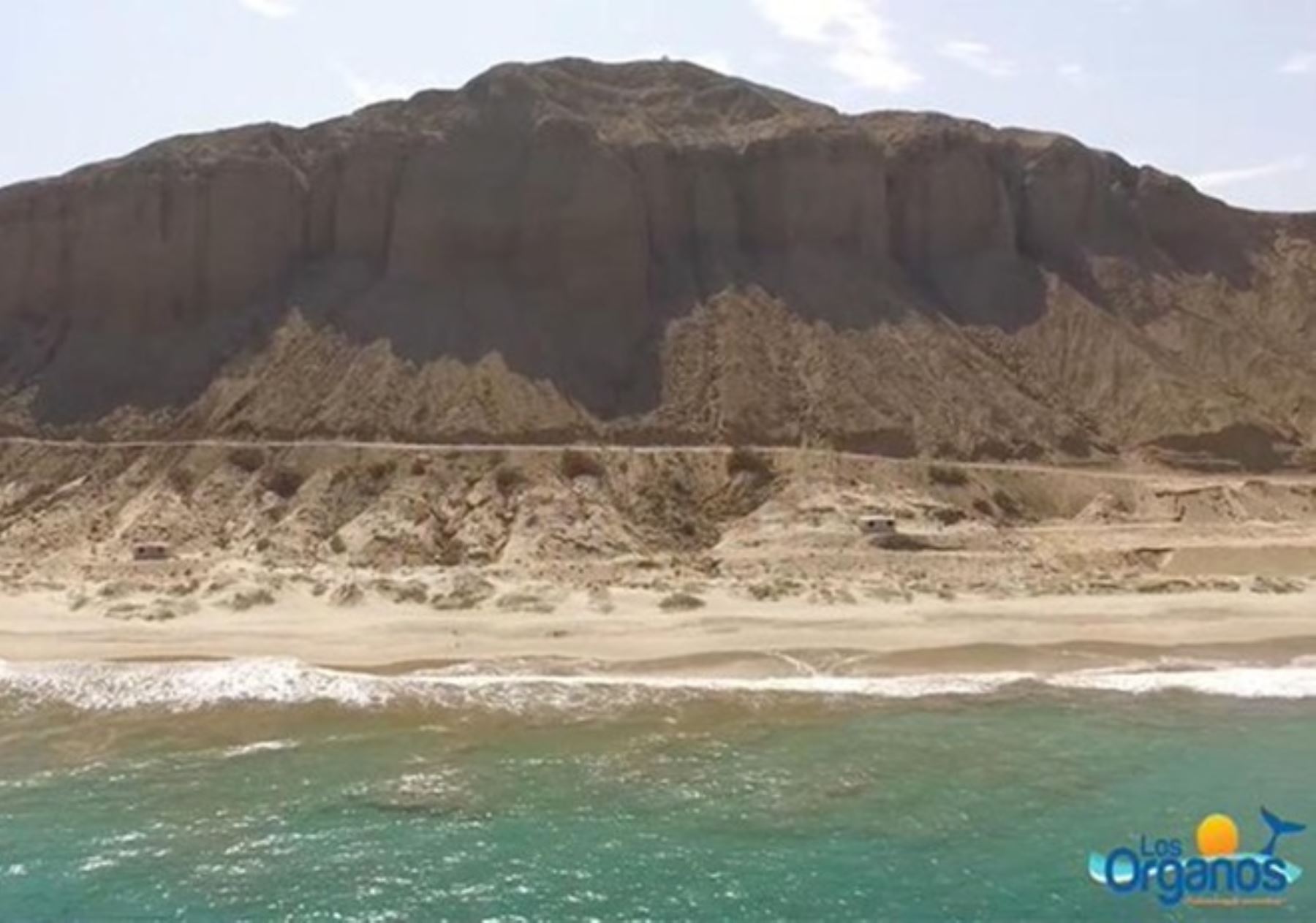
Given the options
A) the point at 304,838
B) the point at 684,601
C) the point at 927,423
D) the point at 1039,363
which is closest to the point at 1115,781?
the point at 304,838

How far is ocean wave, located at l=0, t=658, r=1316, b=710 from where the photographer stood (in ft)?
75.4

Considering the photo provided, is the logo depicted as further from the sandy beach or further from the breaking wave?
the sandy beach

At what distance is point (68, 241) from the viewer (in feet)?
154

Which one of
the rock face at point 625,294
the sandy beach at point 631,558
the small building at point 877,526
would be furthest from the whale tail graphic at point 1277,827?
the rock face at point 625,294

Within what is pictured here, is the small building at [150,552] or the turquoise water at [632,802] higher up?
the small building at [150,552]

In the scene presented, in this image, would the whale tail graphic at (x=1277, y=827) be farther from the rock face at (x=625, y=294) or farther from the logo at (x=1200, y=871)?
the rock face at (x=625, y=294)

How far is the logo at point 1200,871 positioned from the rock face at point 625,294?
25.7 metres

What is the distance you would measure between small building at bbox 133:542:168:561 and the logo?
25936mm

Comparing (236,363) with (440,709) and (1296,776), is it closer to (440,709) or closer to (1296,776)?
(440,709)

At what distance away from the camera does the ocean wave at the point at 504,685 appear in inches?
905

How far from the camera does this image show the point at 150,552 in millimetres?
34219

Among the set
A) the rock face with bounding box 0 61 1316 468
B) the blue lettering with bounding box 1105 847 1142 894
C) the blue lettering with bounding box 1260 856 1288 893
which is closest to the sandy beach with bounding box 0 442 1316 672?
the rock face with bounding box 0 61 1316 468

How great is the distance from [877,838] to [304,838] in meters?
6.82

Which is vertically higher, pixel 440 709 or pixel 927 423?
pixel 927 423
